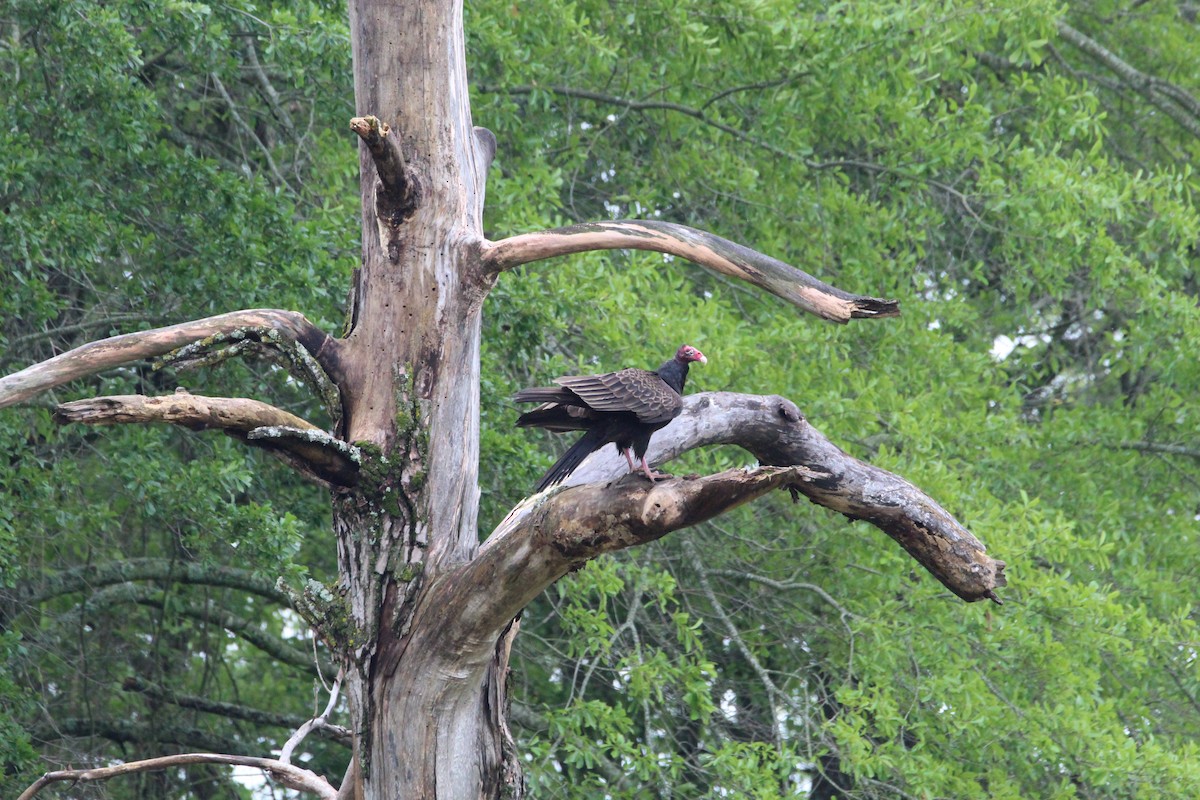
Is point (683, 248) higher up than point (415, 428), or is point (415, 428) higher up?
point (683, 248)

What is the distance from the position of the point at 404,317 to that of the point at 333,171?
3.33 metres

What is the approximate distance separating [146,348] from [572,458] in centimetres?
124

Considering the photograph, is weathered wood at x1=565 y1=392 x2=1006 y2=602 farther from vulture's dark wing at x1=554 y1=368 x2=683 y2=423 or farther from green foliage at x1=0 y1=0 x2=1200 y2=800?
green foliage at x1=0 y1=0 x2=1200 y2=800

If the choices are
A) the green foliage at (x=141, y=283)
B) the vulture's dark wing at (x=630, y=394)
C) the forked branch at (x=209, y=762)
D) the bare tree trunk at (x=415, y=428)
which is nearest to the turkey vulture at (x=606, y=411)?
the vulture's dark wing at (x=630, y=394)

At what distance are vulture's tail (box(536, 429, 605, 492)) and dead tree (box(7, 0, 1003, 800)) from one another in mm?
74

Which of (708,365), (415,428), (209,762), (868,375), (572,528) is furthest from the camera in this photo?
(868,375)

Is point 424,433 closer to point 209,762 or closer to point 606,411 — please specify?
point 606,411

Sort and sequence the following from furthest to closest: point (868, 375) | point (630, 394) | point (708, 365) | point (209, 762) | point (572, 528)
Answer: point (868, 375) → point (708, 365) → point (209, 762) → point (630, 394) → point (572, 528)

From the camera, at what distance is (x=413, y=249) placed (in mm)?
3951

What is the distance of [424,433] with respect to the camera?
3850 mm

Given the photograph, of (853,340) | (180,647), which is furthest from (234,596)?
(853,340)

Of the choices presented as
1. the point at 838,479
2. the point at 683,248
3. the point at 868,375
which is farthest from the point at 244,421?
the point at 868,375

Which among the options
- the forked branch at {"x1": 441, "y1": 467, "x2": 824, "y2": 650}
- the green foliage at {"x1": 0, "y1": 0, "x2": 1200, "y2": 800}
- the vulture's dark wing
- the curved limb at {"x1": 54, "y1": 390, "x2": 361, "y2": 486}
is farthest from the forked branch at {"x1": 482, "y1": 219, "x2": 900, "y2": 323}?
the green foliage at {"x1": 0, "y1": 0, "x2": 1200, "y2": 800}

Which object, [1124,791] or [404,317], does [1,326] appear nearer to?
[404,317]
